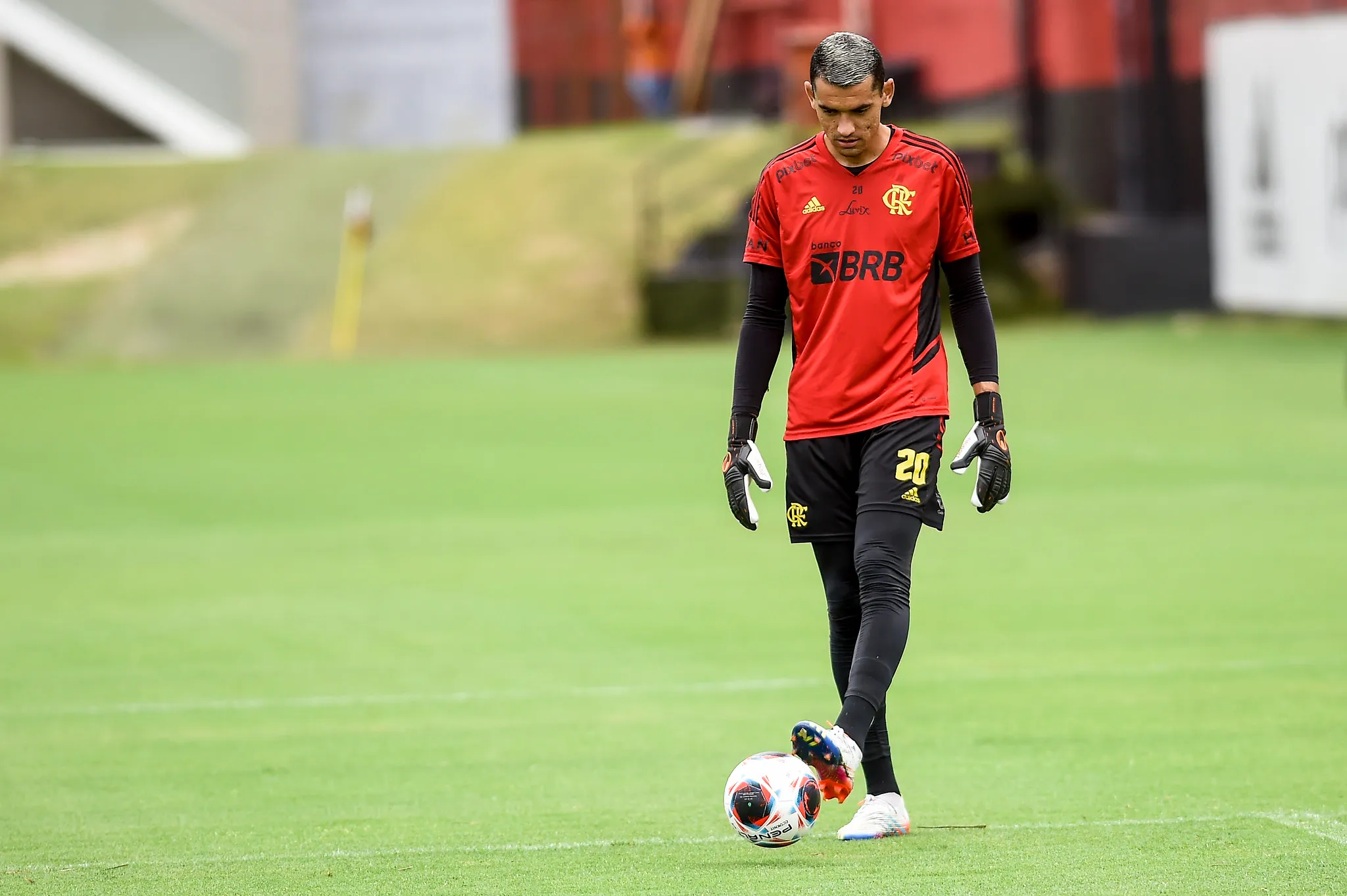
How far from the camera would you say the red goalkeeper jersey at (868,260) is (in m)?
6.00

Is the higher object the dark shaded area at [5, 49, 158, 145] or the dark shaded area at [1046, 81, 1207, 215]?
the dark shaded area at [5, 49, 158, 145]

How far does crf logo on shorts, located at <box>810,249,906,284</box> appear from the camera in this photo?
6.00m

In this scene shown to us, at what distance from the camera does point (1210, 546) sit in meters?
12.9

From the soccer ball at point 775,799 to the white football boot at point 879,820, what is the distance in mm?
686

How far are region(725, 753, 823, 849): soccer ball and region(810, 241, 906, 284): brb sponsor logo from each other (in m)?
1.39

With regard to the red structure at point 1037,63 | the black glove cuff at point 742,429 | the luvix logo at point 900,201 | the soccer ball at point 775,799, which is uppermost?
the red structure at point 1037,63

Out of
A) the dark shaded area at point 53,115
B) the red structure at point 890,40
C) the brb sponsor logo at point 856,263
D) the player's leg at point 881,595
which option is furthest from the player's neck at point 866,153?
the dark shaded area at point 53,115

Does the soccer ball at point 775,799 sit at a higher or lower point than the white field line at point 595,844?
higher

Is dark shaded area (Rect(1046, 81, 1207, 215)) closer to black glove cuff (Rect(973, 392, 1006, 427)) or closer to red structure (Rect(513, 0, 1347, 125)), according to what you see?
red structure (Rect(513, 0, 1347, 125))

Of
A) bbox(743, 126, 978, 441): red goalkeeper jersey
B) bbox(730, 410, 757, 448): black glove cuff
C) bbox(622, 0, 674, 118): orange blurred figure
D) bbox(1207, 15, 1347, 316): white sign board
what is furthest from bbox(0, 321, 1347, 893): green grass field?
bbox(622, 0, 674, 118): orange blurred figure

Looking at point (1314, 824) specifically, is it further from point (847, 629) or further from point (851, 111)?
point (851, 111)

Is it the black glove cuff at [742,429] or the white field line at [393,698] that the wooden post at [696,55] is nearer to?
the white field line at [393,698]

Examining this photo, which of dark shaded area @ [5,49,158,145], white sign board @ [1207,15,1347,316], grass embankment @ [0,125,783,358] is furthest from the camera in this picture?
dark shaded area @ [5,49,158,145]

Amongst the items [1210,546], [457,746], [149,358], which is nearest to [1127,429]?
[1210,546]
